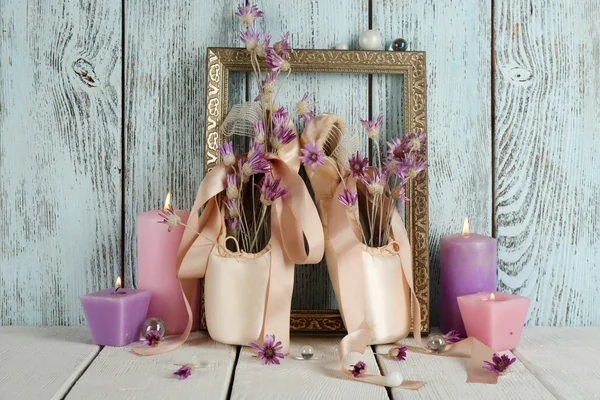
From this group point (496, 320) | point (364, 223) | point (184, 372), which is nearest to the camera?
point (184, 372)

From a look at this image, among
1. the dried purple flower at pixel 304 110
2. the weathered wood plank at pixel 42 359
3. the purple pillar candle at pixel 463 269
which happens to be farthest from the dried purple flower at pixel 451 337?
the weathered wood plank at pixel 42 359

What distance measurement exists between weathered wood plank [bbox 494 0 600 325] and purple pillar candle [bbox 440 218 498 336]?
0.08 m

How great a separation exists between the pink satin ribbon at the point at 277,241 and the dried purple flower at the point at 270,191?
0.02 meters

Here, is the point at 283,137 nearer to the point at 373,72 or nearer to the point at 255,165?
the point at 255,165

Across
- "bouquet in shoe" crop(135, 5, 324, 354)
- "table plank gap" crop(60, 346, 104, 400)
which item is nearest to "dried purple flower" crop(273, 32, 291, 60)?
"bouquet in shoe" crop(135, 5, 324, 354)

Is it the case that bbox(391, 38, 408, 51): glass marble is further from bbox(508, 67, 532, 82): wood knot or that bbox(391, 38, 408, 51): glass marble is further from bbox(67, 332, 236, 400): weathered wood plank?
bbox(67, 332, 236, 400): weathered wood plank

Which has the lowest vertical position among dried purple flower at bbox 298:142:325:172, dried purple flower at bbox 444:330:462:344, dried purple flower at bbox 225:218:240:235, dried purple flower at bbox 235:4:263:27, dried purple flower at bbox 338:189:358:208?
dried purple flower at bbox 444:330:462:344

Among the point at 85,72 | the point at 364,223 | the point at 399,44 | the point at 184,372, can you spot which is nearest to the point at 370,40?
the point at 399,44

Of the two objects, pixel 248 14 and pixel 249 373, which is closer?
pixel 249 373

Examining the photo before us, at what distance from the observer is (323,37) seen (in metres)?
0.91

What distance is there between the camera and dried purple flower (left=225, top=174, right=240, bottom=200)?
2.57 feet

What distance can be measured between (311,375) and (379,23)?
0.51 metres

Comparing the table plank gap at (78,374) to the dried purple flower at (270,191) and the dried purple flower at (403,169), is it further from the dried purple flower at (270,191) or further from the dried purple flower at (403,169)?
the dried purple flower at (403,169)

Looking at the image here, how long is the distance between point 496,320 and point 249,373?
0.30m
